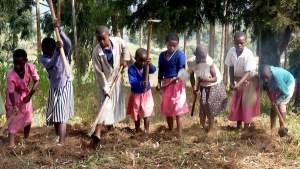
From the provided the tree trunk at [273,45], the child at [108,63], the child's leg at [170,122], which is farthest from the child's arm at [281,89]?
the tree trunk at [273,45]

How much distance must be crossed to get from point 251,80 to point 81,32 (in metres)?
10.6

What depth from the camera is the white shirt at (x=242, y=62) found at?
598cm

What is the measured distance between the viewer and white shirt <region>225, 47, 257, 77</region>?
5984mm

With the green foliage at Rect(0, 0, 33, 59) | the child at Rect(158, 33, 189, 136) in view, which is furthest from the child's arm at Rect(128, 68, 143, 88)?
the green foliage at Rect(0, 0, 33, 59)

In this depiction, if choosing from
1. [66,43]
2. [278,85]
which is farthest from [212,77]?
[66,43]

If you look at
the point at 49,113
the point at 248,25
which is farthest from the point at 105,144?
the point at 248,25

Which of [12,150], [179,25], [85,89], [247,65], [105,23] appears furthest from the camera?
[105,23]

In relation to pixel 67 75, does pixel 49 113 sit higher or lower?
lower

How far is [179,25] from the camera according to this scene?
10.8m

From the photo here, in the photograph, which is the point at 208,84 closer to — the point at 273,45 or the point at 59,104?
the point at 59,104

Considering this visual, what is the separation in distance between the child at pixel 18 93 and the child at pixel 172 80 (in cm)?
168

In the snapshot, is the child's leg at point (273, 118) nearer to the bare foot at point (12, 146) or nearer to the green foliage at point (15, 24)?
the bare foot at point (12, 146)

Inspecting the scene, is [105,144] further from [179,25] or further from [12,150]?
[179,25]

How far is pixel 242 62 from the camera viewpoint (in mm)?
6027
